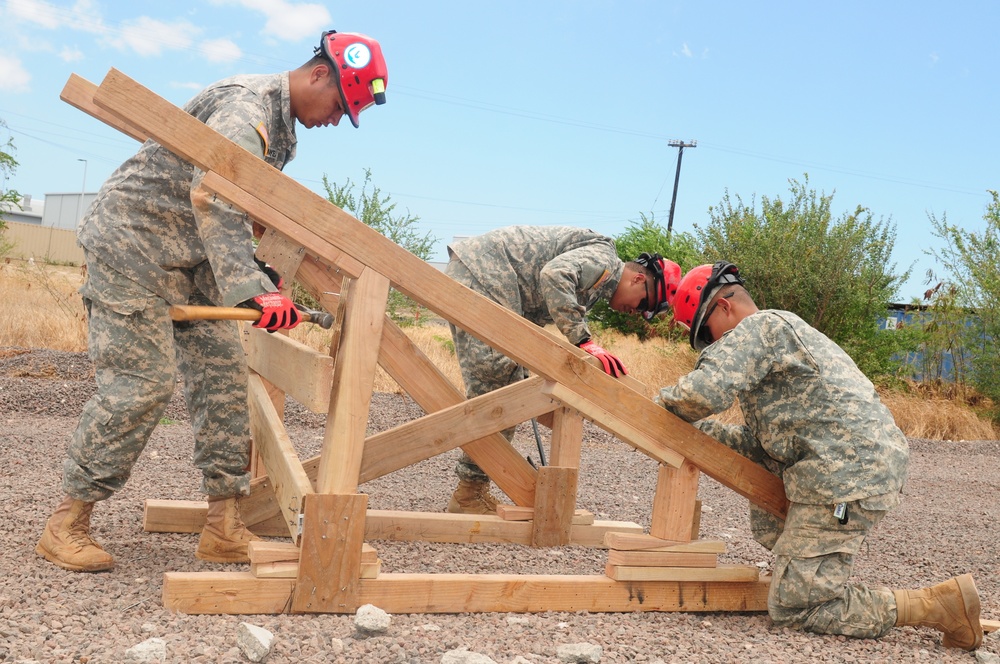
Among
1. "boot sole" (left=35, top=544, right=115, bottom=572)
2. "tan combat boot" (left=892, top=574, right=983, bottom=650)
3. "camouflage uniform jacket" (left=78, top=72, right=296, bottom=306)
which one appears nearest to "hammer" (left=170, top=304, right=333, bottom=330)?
"camouflage uniform jacket" (left=78, top=72, right=296, bottom=306)

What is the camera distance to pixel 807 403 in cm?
354

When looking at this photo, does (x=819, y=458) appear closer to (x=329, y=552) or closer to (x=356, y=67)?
(x=329, y=552)

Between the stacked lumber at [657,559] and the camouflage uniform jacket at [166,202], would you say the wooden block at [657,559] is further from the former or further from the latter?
the camouflage uniform jacket at [166,202]

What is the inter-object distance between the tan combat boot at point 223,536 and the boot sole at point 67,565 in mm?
401

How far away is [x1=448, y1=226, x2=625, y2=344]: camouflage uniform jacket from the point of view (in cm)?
489

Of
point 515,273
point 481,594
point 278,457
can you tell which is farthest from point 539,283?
point 481,594

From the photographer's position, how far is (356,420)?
3127 millimetres

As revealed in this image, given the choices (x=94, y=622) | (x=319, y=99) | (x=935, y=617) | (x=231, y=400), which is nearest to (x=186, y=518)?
(x=231, y=400)

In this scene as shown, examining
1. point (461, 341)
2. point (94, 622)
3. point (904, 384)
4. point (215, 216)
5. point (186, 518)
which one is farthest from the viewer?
point (904, 384)

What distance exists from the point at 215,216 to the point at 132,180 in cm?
A: 62

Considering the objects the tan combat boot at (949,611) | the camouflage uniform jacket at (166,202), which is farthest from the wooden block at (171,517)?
the tan combat boot at (949,611)

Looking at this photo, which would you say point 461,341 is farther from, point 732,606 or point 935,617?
point 935,617

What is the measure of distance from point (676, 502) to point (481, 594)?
87 centimetres

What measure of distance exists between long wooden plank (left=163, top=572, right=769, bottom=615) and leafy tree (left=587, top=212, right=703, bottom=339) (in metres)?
10.5
